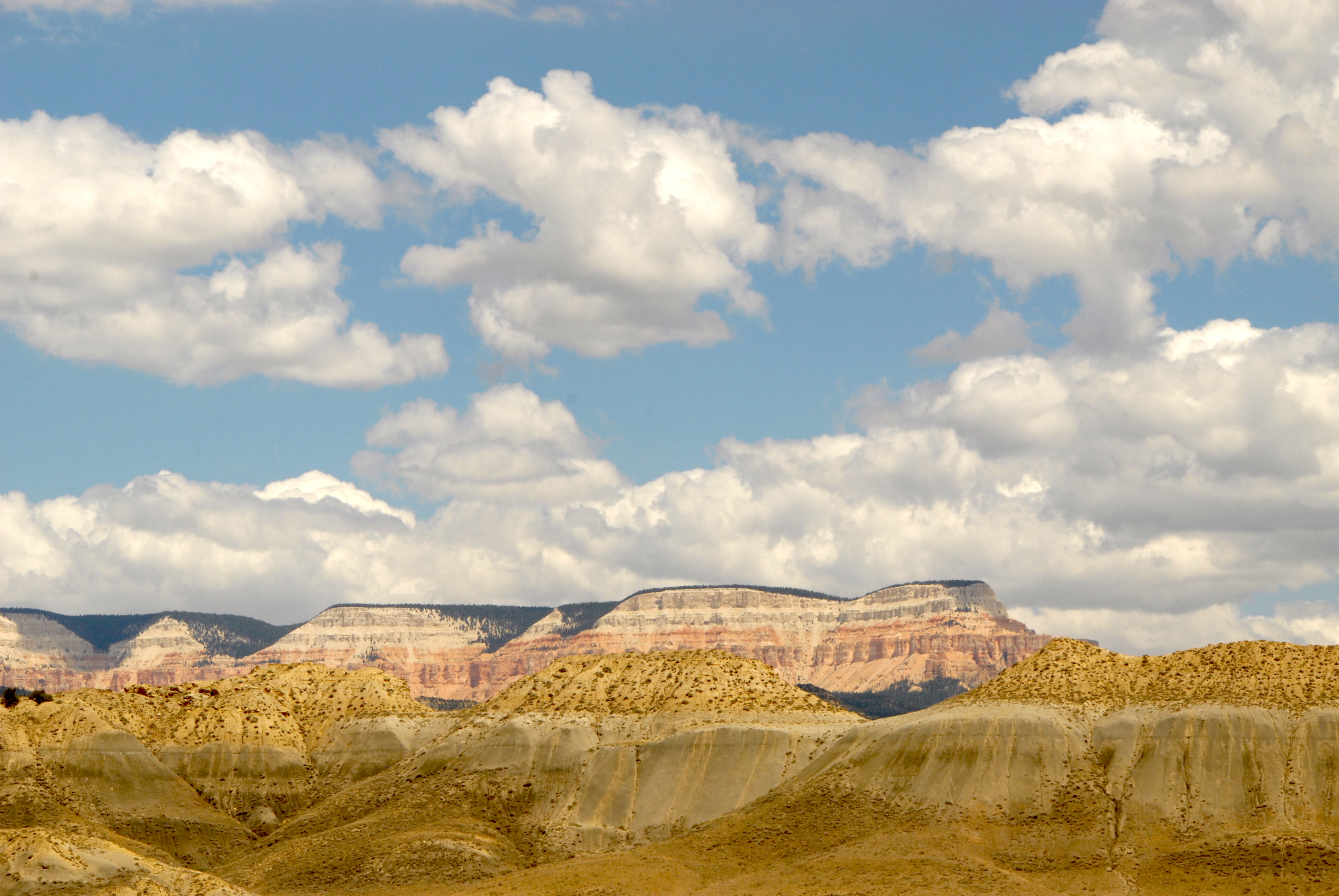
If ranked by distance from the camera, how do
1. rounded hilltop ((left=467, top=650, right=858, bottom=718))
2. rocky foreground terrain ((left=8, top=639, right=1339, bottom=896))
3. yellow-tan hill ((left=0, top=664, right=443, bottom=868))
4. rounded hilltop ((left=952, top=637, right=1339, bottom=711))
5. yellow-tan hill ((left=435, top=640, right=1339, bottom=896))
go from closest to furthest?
1. yellow-tan hill ((left=435, top=640, right=1339, bottom=896))
2. rocky foreground terrain ((left=8, top=639, right=1339, bottom=896))
3. rounded hilltop ((left=952, top=637, right=1339, bottom=711))
4. yellow-tan hill ((left=0, top=664, right=443, bottom=868))
5. rounded hilltop ((left=467, top=650, right=858, bottom=718))

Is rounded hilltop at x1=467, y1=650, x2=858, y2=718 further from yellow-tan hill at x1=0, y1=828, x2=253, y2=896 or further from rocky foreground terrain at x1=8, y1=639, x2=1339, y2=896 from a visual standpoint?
yellow-tan hill at x1=0, y1=828, x2=253, y2=896

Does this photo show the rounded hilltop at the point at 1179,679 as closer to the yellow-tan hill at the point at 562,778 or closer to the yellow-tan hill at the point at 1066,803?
the yellow-tan hill at the point at 1066,803

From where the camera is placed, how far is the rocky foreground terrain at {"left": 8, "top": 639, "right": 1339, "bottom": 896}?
10581 centimetres

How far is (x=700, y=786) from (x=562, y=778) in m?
13.6

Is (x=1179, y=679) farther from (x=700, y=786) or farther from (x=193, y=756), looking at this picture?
(x=193, y=756)

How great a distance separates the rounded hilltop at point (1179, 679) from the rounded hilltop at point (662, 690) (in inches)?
761

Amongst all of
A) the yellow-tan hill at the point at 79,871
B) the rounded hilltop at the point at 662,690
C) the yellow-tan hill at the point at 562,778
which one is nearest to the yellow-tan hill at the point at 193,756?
the yellow-tan hill at the point at 562,778

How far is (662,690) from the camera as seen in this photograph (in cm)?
14712

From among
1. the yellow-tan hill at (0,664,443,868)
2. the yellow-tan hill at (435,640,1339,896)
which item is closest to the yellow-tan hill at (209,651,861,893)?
the yellow-tan hill at (435,640,1339,896)

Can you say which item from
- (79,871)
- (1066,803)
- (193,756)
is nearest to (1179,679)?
(1066,803)

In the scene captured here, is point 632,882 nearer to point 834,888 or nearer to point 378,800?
point 834,888

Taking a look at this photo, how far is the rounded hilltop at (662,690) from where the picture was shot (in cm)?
14188

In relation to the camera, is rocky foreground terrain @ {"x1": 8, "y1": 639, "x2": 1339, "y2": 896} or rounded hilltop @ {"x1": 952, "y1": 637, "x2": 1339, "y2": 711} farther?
rounded hilltop @ {"x1": 952, "y1": 637, "x2": 1339, "y2": 711}

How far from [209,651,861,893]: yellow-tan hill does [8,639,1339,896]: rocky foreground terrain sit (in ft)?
0.90
